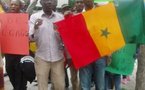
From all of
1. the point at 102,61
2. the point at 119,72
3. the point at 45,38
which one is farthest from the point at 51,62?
the point at 119,72

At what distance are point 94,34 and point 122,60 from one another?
1.13m

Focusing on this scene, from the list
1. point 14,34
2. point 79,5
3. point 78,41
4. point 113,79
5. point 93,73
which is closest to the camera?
point 78,41

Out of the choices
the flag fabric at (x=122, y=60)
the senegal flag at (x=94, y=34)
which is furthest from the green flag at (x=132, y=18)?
the flag fabric at (x=122, y=60)

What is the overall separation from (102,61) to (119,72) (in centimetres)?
72

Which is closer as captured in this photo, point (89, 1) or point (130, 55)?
point (89, 1)

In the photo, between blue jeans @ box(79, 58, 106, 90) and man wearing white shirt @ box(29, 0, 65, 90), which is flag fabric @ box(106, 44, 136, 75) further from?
man wearing white shirt @ box(29, 0, 65, 90)

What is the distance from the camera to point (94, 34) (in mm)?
7852

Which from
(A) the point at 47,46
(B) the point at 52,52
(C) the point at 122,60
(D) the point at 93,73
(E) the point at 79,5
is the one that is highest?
(E) the point at 79,5

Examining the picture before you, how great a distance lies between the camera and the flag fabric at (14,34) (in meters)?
7.89

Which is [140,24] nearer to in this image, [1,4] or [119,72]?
[119,72]

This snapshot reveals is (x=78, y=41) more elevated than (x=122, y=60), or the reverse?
(x=78, y=41)

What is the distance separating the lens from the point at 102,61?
26.8 ft

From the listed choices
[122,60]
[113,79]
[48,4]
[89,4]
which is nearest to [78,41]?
[89,4]

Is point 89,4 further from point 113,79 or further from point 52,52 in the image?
point 113,79
